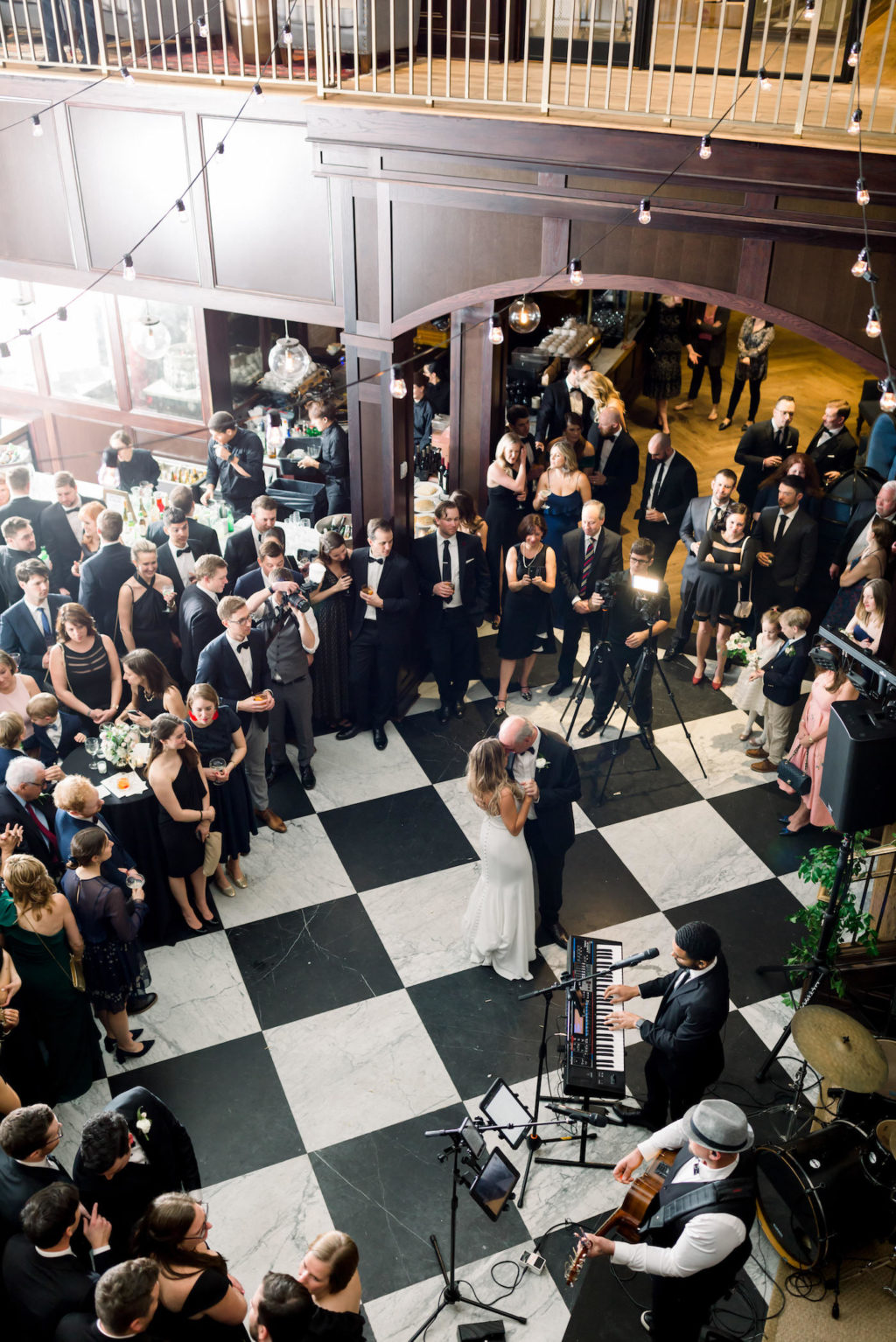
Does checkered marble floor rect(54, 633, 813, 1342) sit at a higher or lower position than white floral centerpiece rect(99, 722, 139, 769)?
lower

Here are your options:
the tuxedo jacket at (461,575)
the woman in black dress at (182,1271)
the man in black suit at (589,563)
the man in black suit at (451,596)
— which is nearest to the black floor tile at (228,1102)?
the woman in black dress at (182,1271)

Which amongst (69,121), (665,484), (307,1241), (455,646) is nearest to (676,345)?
(665,484)

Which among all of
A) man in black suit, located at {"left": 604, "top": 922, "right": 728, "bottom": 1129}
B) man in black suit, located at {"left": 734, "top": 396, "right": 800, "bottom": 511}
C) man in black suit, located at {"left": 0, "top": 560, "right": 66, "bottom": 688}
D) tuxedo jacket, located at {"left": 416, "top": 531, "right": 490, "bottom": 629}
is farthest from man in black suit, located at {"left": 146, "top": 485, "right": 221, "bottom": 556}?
man in black suit, located at {"left": 734, "top": 396, "right": 800, "bottom": 511}

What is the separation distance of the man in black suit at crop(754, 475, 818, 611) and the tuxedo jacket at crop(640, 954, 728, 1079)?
12.1 ft

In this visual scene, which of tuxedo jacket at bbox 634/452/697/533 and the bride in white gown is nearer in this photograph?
the bride in white gown

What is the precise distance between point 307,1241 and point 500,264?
473 centimetres

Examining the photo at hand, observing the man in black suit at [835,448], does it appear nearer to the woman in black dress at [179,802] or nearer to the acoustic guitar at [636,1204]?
the woman in black dress at [179,802]

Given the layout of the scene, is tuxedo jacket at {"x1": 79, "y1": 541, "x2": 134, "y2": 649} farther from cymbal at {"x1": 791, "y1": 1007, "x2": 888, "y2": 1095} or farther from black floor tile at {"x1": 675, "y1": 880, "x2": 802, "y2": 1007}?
cymbal at {"x1": 791, "y1": 1007, "x2": 888, "y2": 1095}

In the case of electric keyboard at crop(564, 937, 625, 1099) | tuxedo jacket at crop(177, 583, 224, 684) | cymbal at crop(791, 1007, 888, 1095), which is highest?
tuxedo jacket at crop(177, 583, 224, 684)

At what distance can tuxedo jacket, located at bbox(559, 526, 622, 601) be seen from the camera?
6.96 metres

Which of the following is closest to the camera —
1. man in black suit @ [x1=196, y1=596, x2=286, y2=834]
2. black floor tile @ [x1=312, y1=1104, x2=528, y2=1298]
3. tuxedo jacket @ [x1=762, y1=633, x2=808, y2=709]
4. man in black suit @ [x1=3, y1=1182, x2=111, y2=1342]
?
man in black suit @ [x1=3, y1=1182, x2=111, y2=1342]

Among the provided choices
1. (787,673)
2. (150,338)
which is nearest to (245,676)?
(787,673)

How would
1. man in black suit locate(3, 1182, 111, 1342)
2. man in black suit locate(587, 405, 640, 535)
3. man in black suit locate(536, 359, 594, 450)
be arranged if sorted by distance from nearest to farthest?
man in black suit locate(3, 1182, 111, 1342) → man in black suit locate(587, 405, 640, 535) → man in black suit locate(536, 359, 594, 450)

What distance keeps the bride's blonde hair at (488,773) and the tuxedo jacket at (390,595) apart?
1.97m
